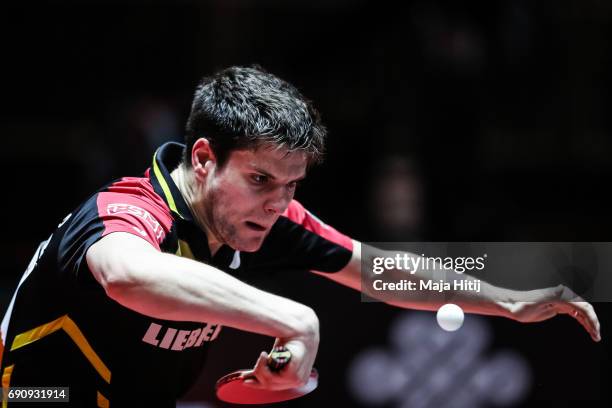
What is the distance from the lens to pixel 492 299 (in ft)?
11.0

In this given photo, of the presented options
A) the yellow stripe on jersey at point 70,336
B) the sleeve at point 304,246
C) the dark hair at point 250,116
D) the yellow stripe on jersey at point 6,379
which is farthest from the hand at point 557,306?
the yellow stripe on jersey at point 6,379

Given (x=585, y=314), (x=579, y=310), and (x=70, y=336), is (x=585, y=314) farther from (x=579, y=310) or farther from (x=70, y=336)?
(x=70, y=336)

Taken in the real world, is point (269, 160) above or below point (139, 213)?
above

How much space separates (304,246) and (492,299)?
29.2 inches

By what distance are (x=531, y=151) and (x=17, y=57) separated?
5.03 meters

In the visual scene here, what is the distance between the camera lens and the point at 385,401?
4.72 meters

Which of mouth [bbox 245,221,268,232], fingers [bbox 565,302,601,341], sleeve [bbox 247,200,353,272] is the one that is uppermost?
mouth [bbox 245,221,268,232]

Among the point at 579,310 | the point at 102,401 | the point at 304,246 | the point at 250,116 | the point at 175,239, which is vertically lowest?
the point at 102,401

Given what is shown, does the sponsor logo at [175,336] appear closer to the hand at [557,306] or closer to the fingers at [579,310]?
the hand at [557,306]

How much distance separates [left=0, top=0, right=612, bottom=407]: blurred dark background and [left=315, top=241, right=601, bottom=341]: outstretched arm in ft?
8.25

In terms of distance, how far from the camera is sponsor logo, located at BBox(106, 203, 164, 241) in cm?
262

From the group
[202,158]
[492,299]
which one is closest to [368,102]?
[492,299]

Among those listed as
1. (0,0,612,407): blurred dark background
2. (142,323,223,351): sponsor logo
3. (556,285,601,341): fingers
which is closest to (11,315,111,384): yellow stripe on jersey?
(142,323,223,351): sponsor logo

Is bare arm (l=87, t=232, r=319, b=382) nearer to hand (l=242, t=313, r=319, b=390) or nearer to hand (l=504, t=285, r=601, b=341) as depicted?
hand (l=242, t=313, r=319, b=390)
